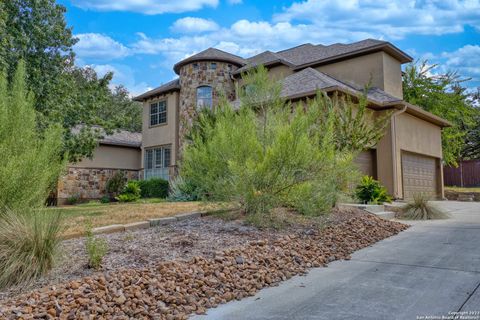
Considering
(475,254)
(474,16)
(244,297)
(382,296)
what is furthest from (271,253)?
(474,16)

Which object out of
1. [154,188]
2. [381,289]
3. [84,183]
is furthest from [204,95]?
[381,289]

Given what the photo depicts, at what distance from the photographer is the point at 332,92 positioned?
12180mm

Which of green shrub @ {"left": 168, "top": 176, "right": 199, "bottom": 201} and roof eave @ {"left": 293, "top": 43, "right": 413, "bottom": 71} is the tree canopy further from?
roof eave @ {"left": 293, "top": 43, "right": 413, "bottom": 71}

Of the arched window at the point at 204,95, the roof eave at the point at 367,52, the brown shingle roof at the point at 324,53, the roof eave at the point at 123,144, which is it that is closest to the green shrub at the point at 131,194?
the roof eave at the point at 123,144

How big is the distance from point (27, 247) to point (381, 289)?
385cm

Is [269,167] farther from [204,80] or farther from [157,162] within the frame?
[157,162]

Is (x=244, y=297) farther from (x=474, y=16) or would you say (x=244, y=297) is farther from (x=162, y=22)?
(x=474, y=16)

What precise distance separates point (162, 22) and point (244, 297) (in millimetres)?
12328

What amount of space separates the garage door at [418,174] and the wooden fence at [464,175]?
785 cm

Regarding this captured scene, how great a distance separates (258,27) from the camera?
16.1 meters

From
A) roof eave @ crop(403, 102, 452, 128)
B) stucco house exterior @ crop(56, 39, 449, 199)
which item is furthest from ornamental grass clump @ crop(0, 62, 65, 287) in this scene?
roof eave @ crop(403, 102, 452, 128)

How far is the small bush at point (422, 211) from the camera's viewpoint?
31.6 ft

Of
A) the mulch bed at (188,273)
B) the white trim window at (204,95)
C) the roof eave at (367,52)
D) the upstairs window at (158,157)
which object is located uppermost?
the roof eave at (367,52)

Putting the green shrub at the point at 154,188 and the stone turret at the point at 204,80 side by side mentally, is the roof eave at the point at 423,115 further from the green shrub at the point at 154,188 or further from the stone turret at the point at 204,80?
the green shrub at the point at 154,188
